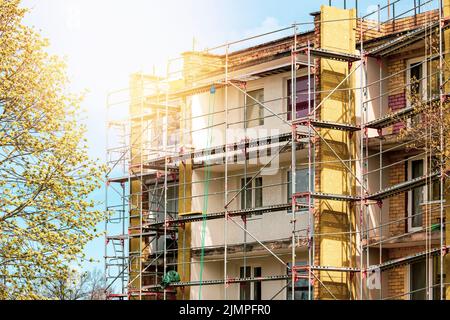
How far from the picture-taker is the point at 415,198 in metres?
28.9

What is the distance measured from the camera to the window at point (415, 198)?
2859 centimetres

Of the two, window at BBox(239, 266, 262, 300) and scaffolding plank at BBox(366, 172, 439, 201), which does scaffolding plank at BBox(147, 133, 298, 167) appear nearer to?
scaffolding plank at BBox(366, 172, 439, 201)

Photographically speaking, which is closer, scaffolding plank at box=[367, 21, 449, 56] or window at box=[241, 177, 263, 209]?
scaffolding plank at box=[367, 21, 449, 56]

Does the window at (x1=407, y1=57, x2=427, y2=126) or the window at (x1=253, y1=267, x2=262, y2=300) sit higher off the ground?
the window at (x1=407, y1=57, x2=427, y2=126)

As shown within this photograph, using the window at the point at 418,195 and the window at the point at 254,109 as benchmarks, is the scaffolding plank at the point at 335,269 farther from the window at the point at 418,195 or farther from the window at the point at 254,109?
the window at the point at 254,109

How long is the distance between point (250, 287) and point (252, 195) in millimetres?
2784

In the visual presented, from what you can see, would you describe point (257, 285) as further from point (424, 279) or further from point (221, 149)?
point (424, 279)

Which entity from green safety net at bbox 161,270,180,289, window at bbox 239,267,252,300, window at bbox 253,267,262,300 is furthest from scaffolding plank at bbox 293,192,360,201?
green safety net at bbox 161,270,180,289

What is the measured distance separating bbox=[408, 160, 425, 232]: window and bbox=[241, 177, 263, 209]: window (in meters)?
5.33

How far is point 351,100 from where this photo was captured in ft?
99.9

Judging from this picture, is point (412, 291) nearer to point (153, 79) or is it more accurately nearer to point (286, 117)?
point (286, 117)

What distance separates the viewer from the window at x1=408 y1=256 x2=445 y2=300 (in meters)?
27.0
